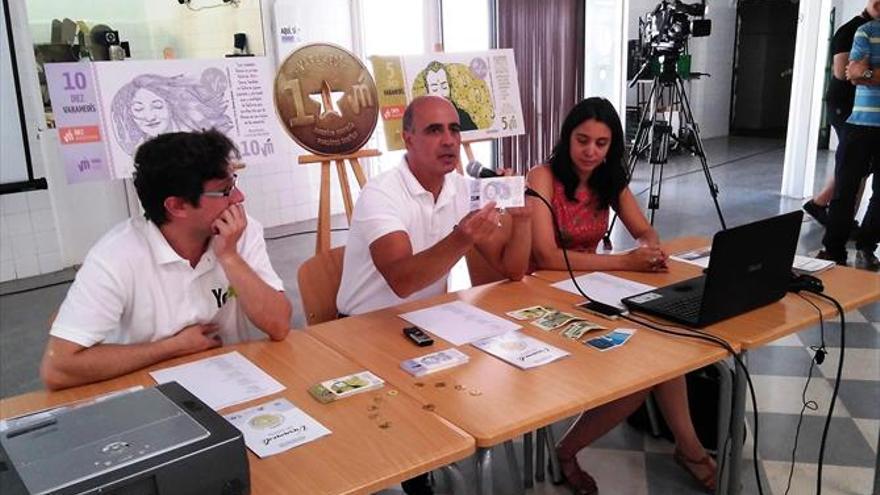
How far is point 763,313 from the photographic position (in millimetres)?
1716

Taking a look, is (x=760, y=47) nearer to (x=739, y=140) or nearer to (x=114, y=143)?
(x=739, y=140)

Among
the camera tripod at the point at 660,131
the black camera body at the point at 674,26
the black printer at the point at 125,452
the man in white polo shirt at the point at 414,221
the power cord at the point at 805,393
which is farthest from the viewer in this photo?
the camera tripod at the point at 660,131

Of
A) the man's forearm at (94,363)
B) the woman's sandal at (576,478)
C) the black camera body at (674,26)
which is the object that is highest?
the black camera body at (674,26)

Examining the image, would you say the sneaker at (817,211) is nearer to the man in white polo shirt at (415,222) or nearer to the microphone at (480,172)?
the man in white polo shirt at (415,222)

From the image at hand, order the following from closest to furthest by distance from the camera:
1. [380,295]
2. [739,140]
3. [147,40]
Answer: [380,295] < [147,40] < [739,140]

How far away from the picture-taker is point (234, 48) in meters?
5.28

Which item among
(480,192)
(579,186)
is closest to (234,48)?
(579,186)

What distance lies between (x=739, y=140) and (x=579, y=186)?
8020 millimetres

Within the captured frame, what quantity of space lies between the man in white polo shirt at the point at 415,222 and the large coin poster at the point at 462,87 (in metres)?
1.45

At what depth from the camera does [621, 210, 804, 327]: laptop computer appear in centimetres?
156

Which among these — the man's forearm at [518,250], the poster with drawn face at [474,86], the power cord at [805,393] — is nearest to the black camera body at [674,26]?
the poster with drawn face at [474,86]

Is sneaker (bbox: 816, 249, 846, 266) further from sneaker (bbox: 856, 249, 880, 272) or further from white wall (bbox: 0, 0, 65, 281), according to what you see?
white wall (bbox: 0, 0, 65, 281)

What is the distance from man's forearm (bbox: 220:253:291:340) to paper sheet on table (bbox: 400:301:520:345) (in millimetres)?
316

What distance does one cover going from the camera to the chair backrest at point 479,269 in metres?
2.29
